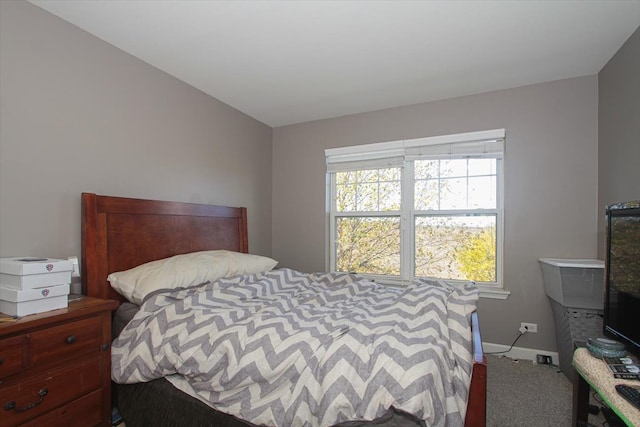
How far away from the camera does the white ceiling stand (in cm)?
181

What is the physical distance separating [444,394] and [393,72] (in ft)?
7.61

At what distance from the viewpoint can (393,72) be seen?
2566 mm

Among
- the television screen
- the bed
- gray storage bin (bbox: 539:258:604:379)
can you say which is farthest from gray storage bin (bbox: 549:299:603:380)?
the bed

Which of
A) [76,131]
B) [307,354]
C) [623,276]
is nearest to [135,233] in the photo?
[76,131]

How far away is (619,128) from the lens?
2.27 metres

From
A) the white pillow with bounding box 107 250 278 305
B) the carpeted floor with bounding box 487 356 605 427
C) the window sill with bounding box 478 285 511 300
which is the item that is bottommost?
the carpeted floor with bounding box 487 356 605 427

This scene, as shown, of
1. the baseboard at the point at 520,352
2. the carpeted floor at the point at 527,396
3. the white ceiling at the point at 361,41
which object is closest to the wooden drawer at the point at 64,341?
the white ceiling at the point at 361,41

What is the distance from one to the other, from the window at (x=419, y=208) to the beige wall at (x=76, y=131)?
1565 millimetres

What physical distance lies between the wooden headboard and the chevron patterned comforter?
50cm

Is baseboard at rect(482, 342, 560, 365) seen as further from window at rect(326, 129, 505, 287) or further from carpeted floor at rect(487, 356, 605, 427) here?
window at rect(326, 129, 505, 287)

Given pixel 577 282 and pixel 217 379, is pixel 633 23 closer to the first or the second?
pixel 577 282

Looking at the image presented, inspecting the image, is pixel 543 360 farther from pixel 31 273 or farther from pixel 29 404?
pixel 31 273

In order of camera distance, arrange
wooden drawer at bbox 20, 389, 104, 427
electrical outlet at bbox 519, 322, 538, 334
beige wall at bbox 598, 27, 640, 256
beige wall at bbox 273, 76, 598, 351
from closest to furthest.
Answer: wooden drawer at bbox 20, 389, 104, 427 < beige wall at bbox 598, 27, 640, 256 < beige wall at bbox 273, 76, 598, 351 < electrical outlet at bbox 519, 322, 538, 334

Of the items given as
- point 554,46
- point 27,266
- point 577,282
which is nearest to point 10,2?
point 27,266
